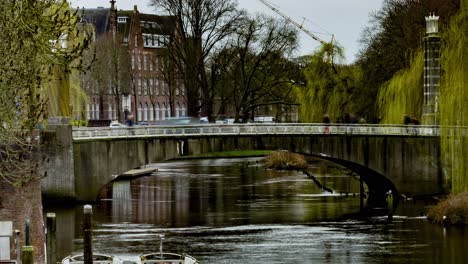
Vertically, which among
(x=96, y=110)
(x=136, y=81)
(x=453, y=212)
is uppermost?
(x=136, y=81)

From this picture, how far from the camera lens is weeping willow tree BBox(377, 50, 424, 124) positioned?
69.2 metres

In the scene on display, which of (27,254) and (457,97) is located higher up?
(457,97)

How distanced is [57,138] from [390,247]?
23.6 meters

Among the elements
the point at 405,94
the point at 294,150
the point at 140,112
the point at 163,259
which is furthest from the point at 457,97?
the point at 140,112

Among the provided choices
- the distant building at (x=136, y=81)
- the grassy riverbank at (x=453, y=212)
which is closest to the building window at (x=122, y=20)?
the distant building at (x=136, y=81)

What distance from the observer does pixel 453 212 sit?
173ft

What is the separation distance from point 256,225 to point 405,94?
18.2 metres

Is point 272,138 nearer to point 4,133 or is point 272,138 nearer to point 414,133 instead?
point 414,133

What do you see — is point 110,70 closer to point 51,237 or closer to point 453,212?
point 453,212

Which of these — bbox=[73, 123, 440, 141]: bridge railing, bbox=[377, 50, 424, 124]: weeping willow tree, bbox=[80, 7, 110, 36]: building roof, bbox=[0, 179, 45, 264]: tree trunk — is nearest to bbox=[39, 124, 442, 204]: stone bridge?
bbox=[73, 123, 440, 141]: bridge railing

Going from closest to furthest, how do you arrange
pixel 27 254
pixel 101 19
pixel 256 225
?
pixel 27 254
pixel 256 225
pixel 101 19

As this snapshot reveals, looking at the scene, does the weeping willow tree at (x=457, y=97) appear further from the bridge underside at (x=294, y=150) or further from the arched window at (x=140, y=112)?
the arched window at (x=140, y=112)

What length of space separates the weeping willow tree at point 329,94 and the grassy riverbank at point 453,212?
90.7ft

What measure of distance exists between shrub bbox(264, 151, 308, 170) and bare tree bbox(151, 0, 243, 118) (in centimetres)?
733
